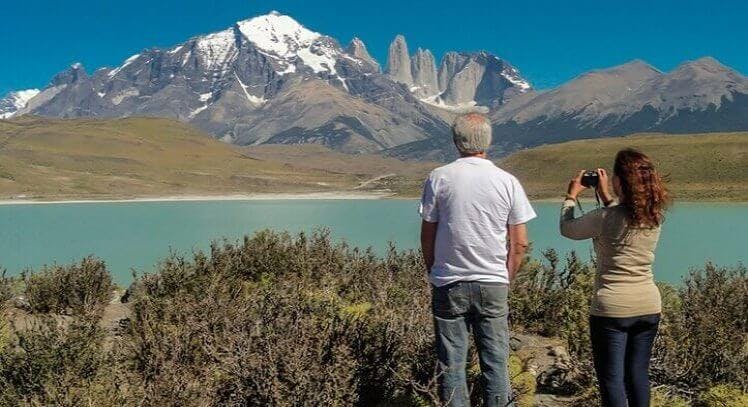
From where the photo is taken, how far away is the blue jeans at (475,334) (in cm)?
391

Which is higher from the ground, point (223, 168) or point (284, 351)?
point (223, 168)

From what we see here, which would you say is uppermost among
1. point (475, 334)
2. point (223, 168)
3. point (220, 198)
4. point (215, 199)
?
point (223, 168)

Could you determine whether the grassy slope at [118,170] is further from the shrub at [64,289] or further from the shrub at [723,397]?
the shrub at [723,397]

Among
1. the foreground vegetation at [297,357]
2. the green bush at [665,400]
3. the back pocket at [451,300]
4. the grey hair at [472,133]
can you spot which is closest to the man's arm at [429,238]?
the back pocket at [451,300]

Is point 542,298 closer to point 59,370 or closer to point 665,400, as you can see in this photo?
point 665,400

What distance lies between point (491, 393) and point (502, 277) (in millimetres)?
740

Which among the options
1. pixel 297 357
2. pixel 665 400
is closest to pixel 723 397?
pixel 665 400

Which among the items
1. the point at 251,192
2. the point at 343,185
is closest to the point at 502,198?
the point at 251,192

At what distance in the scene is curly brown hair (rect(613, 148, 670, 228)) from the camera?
391 cm

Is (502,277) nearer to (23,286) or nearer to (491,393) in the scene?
(491,393)

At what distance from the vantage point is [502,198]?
3.96 m

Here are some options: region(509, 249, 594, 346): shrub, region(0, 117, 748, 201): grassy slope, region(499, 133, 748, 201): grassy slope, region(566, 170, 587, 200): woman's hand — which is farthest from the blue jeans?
region(0, 117, 748, 201): grassy slope

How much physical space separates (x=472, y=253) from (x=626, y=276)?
38.2 inches

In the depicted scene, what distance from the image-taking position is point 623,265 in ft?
13.1
